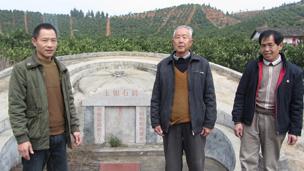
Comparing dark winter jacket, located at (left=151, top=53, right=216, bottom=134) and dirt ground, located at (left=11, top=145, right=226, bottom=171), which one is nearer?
dark winter jacket, located at (left=151, top=53, right=216, bottom=134)

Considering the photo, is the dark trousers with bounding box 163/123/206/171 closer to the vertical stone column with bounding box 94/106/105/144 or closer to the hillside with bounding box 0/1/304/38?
the vertical stone column with bounding box 94/106/105/144

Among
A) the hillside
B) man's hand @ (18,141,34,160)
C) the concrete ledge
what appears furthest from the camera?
the hillside

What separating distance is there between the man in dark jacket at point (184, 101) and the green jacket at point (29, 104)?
3.20ft

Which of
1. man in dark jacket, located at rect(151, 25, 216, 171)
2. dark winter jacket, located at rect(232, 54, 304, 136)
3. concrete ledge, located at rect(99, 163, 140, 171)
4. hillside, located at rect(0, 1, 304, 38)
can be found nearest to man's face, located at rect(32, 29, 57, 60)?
man in dark jacket, located at rect(151, 25, 216, 171)

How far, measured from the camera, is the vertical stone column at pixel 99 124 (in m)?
6.41

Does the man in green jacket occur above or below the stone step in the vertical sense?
above

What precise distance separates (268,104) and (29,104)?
6.61 feet

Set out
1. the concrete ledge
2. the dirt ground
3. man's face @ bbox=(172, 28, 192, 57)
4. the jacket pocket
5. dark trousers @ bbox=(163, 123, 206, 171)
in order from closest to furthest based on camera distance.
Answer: the jacket pocket → man's face @ bbox=(172, 28, 192, 57) → dark trousers @ bbox=(163, 123, 206, 171) → the concrete ledge → the dirt ground

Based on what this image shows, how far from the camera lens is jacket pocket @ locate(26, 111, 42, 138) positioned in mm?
2871

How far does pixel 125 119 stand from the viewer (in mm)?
6539

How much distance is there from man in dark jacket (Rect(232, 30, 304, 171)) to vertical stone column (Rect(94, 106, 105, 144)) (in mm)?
3289

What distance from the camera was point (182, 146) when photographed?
347cm

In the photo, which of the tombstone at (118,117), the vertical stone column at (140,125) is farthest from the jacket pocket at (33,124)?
the vertical stone column at (140,125)

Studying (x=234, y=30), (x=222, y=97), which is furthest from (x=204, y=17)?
(x=222, y=97)
